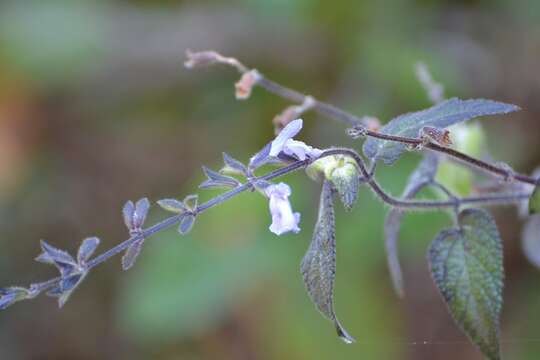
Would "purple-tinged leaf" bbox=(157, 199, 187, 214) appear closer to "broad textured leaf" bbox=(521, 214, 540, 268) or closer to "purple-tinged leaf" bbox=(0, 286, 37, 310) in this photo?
"purple-tinged leaf" bbox=(0, 286, 37, 310)

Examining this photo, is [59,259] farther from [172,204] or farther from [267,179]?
[267,179]

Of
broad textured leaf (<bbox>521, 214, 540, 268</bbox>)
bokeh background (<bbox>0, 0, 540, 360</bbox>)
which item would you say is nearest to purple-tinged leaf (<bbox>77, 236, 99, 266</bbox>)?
broad textured leaf (<bbox>521, 214, 540, 268</bbox>)

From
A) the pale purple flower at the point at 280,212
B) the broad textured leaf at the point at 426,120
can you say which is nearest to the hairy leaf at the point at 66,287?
the pale purple flower at the point at 280,212

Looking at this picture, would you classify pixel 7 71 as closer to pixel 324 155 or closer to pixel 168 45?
pixel 168 45

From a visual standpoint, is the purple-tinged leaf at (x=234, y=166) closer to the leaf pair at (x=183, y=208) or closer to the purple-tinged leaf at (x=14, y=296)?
the leaf pair at (x=183, y=208)

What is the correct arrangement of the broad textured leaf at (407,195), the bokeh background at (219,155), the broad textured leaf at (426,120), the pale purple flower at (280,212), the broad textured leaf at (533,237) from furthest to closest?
1. the bokeh background at (219,155)
2. the broad textured leaf at (533,237)
3. the broad textured leaf at (407,195)
4. the broad textured leaf at (426,120)
5. the pale purple flower at (280,212)

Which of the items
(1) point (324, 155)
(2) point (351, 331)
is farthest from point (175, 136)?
(1) point (324, 155)

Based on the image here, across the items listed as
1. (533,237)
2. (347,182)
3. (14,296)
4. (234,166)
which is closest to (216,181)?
(234,166)
